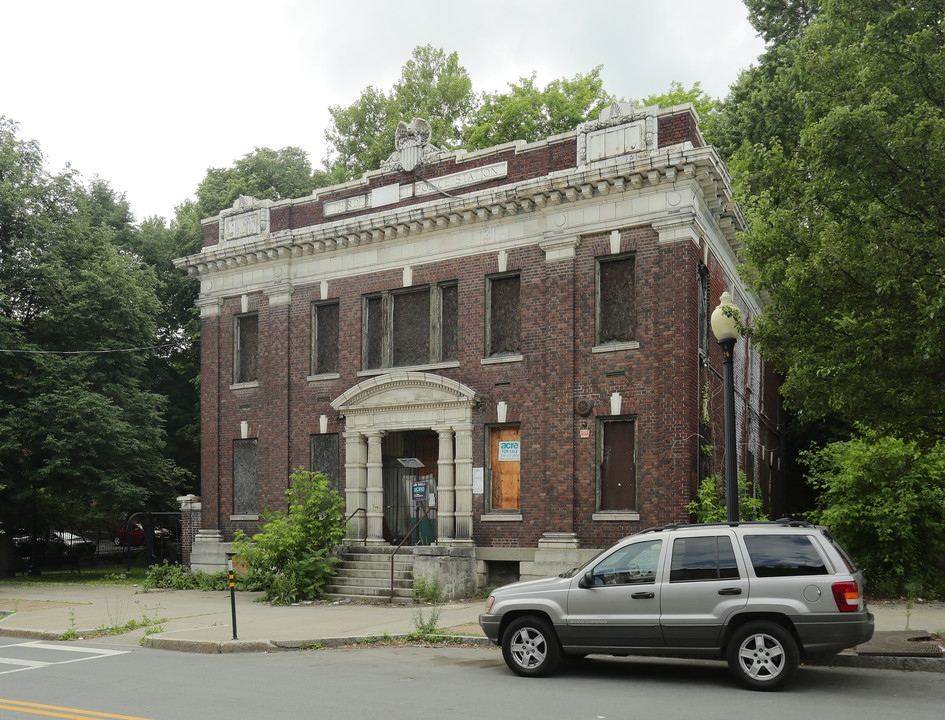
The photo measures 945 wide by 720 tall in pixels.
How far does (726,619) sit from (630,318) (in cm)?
1060

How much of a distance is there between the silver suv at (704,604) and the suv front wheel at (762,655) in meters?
0.01

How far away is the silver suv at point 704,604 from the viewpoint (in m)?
9.54

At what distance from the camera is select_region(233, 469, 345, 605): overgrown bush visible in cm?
1992

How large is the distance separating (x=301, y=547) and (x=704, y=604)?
40.0 ft

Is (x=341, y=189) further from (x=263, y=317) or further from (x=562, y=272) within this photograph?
(x=562, y=272)

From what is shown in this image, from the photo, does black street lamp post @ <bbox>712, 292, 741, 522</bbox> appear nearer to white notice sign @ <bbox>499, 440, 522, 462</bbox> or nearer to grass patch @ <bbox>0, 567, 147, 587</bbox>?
white notice sign @ <bbox>499, 440, 522, 462</bbox>

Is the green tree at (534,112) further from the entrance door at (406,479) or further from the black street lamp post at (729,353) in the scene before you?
the black street lamp post at (729,353)

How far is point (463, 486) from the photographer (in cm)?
2105

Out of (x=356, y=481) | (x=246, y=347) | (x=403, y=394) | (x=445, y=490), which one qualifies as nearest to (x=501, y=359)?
(x=403, y=394)

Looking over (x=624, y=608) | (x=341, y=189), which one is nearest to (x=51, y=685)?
(x=624, y=608)

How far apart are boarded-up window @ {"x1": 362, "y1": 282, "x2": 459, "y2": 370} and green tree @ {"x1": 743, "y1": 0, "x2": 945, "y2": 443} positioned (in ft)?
30.6

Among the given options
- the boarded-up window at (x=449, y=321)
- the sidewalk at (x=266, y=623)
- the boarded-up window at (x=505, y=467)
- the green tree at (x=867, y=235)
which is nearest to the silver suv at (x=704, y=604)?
the sidewalk at (x=266, y=623)

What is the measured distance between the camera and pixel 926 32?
12.5 m

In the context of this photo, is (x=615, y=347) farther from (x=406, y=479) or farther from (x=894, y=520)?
(x=406, y=479)
